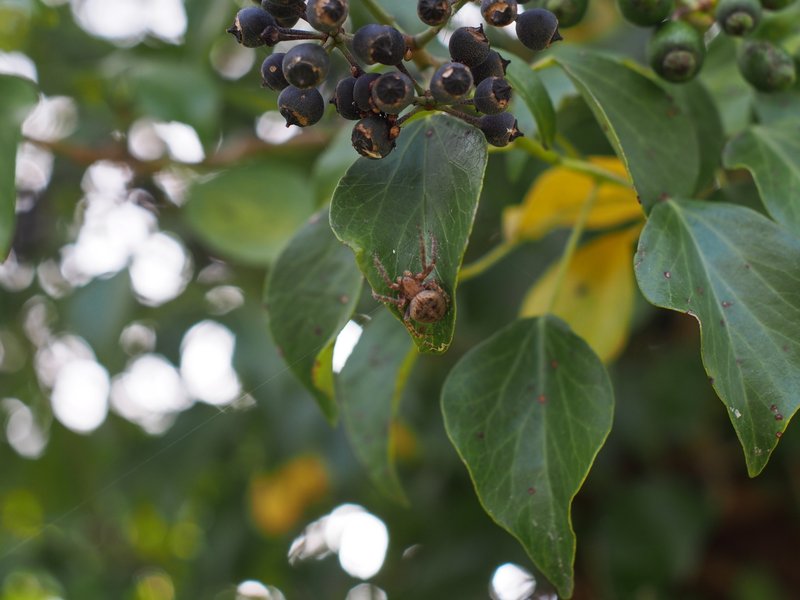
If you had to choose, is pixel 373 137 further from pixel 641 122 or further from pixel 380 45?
pixel 641 122

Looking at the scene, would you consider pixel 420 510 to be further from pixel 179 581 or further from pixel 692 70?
pixel 692 70

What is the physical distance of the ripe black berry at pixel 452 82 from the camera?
57 centimetres

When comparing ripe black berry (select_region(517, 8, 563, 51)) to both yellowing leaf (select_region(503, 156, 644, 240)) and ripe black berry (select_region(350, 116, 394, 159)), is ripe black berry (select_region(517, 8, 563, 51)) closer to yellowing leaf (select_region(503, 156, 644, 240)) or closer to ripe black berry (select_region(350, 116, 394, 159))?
ripe black berry (select_region(350, 116, 394, 159))

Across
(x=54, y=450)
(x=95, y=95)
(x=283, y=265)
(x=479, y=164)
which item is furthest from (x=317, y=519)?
(x=479, y=164)

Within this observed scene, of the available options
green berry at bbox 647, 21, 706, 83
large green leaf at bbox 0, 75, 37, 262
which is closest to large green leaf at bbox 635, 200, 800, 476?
green berry at bbox 647, 21, 706, 83

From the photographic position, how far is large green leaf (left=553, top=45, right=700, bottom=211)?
73 cm

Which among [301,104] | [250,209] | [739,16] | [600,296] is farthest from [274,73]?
[250,209]

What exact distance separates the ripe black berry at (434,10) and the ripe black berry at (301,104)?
0.08 metres

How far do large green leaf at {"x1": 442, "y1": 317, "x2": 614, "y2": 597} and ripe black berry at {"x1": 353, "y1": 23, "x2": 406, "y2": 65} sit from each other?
0.26 m

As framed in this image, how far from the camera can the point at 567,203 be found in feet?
3.37

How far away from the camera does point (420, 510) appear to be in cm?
166

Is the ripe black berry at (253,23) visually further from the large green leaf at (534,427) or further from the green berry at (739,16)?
the green berry at (739,16)

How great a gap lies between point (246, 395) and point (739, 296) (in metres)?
0.78

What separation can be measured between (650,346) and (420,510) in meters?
0.49
